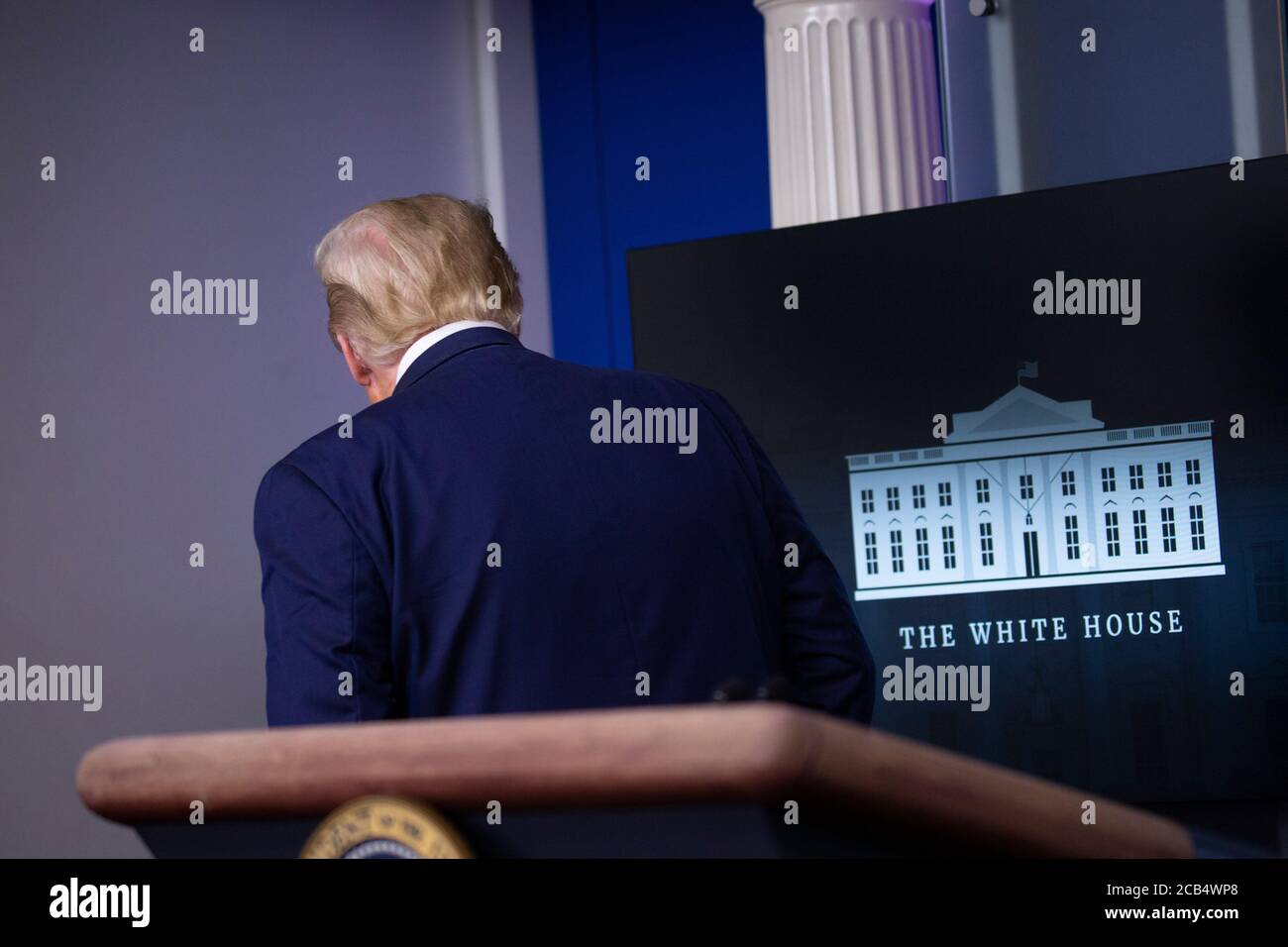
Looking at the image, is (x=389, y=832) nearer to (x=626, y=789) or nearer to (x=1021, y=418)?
(x=626, y=789)

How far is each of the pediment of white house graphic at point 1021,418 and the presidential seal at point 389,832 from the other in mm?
2217

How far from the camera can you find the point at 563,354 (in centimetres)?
407

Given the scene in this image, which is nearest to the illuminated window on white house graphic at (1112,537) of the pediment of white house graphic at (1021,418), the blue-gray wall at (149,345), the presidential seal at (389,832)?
the pediment of white house graphic at (1021,418)

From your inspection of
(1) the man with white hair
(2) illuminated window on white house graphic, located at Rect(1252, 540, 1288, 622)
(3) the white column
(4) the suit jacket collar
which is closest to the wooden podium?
(1) the man with white hair

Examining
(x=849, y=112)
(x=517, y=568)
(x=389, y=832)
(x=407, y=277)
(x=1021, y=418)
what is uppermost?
(x=849, y=112)

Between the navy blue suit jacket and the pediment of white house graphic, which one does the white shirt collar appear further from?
the pediment of white house graphic

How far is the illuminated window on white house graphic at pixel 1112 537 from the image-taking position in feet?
8.71

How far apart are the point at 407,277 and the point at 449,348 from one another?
11 centimetres

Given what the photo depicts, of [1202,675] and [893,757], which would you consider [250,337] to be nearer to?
[1202,675]

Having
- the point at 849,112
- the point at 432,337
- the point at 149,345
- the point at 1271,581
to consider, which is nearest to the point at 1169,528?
the point at 1271,581

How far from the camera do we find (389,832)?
63cm

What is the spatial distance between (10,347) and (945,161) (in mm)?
2006

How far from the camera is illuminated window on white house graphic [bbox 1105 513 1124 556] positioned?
2.65m
